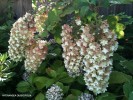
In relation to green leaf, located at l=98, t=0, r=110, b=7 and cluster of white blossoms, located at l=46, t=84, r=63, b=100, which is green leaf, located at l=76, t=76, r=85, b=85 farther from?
green leaf, located at l=98, t=0, r=110, b=7

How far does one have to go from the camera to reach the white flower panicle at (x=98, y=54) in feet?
6.35

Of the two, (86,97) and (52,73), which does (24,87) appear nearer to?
(52,73)

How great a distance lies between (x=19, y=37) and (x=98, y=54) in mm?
874

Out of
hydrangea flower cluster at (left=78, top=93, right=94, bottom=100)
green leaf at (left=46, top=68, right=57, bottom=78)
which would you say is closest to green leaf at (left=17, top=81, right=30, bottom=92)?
green leaf at (left=46, top=68, right=57, bottom=78)

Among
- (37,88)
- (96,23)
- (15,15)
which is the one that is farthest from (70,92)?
(15,15)

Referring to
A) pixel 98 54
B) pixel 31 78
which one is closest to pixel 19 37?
pixel 31 78

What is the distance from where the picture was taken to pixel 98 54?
1923 millimetres

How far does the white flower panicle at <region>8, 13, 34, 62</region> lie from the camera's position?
8.37ft

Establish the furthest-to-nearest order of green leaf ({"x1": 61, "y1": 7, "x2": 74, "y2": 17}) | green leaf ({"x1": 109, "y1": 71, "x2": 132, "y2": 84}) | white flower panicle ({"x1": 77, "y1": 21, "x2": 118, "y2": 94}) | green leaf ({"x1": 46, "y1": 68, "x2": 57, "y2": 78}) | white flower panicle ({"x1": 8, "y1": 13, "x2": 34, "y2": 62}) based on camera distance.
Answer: white flower panicle ({"x1": 8, "y1": 13, "x2": 34, "y2": 62}) < green leaf ({"x1": 46, "y1": 68, "x2": 57, "y2": 78}) < green leaf ({"x1": 61, "y1": 7, "x2": 74, "y2": 17}) < green leaf ({"x1": 109, "y1": 71, "x2": 132, "y2": 84}) < white flower panicle ({"x1": 77, "y1": 21, "x2": 118, "y2": 94})

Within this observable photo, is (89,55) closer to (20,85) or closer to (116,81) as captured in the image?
(116,81)

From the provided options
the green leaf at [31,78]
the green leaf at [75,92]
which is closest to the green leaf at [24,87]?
the green leaf at [31,78]

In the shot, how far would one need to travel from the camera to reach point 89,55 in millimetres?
1965

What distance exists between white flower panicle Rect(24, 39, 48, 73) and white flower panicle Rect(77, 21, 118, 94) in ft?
1.67

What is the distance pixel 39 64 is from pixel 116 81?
659mm
